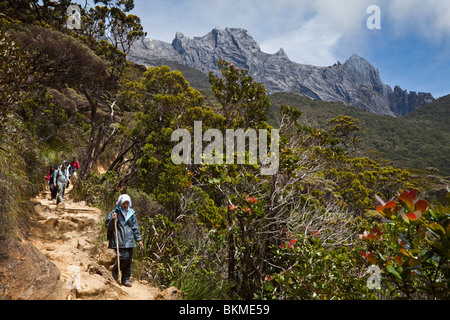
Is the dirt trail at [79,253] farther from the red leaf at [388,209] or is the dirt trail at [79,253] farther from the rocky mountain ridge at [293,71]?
the rocky mountain ridge at [293,71]

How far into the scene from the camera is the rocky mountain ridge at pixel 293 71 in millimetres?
148875

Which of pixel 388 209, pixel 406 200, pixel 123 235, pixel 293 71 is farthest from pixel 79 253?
pixel 293 71

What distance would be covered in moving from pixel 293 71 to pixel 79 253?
175 meters

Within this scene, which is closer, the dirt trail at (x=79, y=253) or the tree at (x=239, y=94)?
the dirt trail at (x=79, y=253)

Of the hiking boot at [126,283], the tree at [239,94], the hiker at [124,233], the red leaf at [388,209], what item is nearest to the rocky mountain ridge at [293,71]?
the tree at [239,94]

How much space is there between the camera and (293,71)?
6339 inches

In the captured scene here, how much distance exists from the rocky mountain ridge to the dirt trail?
145 metres

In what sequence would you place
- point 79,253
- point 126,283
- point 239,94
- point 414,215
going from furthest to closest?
1. point 239,94
2. point 79,253
3. point 126,283
4. point 414,215

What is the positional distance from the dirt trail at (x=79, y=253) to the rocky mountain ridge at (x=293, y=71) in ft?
475

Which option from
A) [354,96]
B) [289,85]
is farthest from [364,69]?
[289,85]

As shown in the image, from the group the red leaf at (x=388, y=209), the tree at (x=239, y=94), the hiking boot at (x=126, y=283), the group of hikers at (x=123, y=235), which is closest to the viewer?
the red leaf at (x=388, y=209)

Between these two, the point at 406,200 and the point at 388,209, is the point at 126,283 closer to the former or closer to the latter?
the point at 388,209
